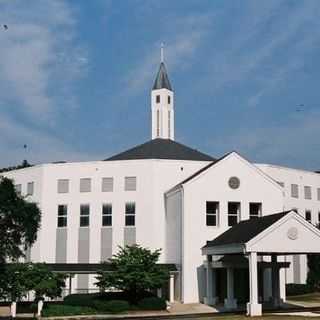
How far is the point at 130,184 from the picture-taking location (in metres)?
56.6

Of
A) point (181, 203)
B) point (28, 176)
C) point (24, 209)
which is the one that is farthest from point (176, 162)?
point (24, 209)

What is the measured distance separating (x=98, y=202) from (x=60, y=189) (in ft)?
12.7

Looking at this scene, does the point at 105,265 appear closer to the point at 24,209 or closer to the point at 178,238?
the point at 178,238

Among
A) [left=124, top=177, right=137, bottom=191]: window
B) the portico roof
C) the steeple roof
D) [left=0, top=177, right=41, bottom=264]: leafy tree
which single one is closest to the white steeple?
the steeple roof

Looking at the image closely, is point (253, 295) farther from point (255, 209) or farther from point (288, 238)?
point (255, 209)

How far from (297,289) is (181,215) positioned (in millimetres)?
14055

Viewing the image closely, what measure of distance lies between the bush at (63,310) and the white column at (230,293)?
9339mm

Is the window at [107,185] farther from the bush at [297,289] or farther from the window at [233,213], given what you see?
the bush at [297,289]

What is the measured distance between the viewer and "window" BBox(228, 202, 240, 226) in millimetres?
51688

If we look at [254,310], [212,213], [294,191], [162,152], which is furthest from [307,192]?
[254,310]

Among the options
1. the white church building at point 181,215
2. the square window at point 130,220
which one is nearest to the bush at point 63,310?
the white church building at point 181,215

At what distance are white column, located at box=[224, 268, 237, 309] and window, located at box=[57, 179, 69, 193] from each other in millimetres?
18667

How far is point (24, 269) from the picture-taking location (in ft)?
134

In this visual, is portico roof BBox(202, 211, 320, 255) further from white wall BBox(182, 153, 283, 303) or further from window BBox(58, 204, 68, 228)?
window BBox(58, 204, 68, 228)
